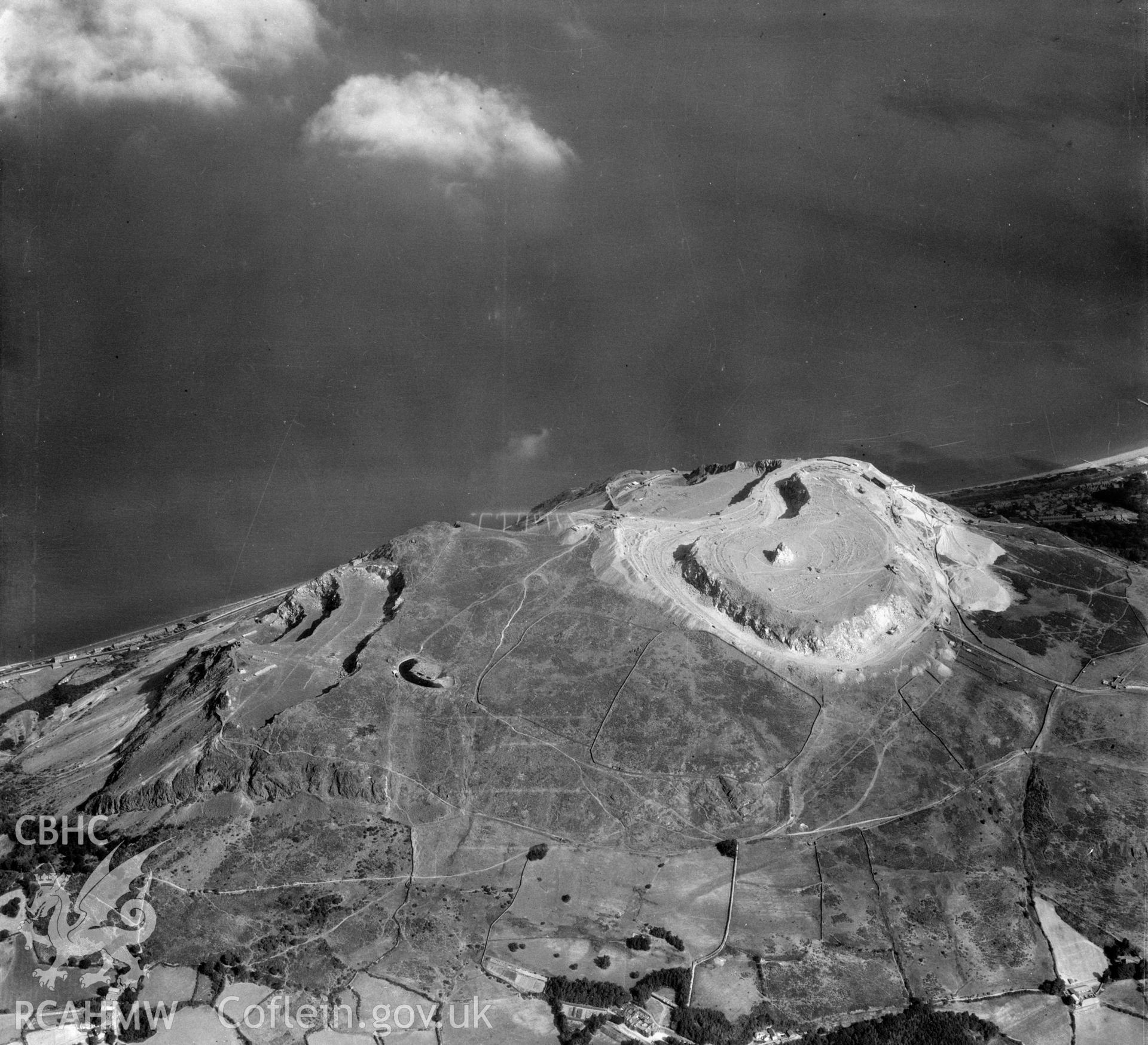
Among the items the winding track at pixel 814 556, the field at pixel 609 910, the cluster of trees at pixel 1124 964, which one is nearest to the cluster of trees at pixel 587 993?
the field at pixel 609 910

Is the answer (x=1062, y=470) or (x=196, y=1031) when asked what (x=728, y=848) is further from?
(x=1062, y=470)

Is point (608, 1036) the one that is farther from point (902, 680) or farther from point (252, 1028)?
point (902, 680)

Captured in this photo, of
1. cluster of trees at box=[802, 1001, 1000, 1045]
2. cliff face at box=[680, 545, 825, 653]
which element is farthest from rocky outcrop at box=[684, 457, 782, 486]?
cluster of trees at box=[802, 1001, 1000, 1045]

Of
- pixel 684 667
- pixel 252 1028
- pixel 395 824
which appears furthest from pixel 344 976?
pixel 684 667

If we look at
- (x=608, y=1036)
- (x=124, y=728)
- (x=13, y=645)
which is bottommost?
(x=13, y=645)

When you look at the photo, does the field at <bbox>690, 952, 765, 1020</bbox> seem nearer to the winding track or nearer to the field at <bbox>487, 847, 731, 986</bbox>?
the field at <bbox>487, 847, 731, 986</bbox>

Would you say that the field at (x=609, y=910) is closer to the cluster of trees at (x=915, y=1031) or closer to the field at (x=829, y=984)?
the field at (x=829, y=984)
